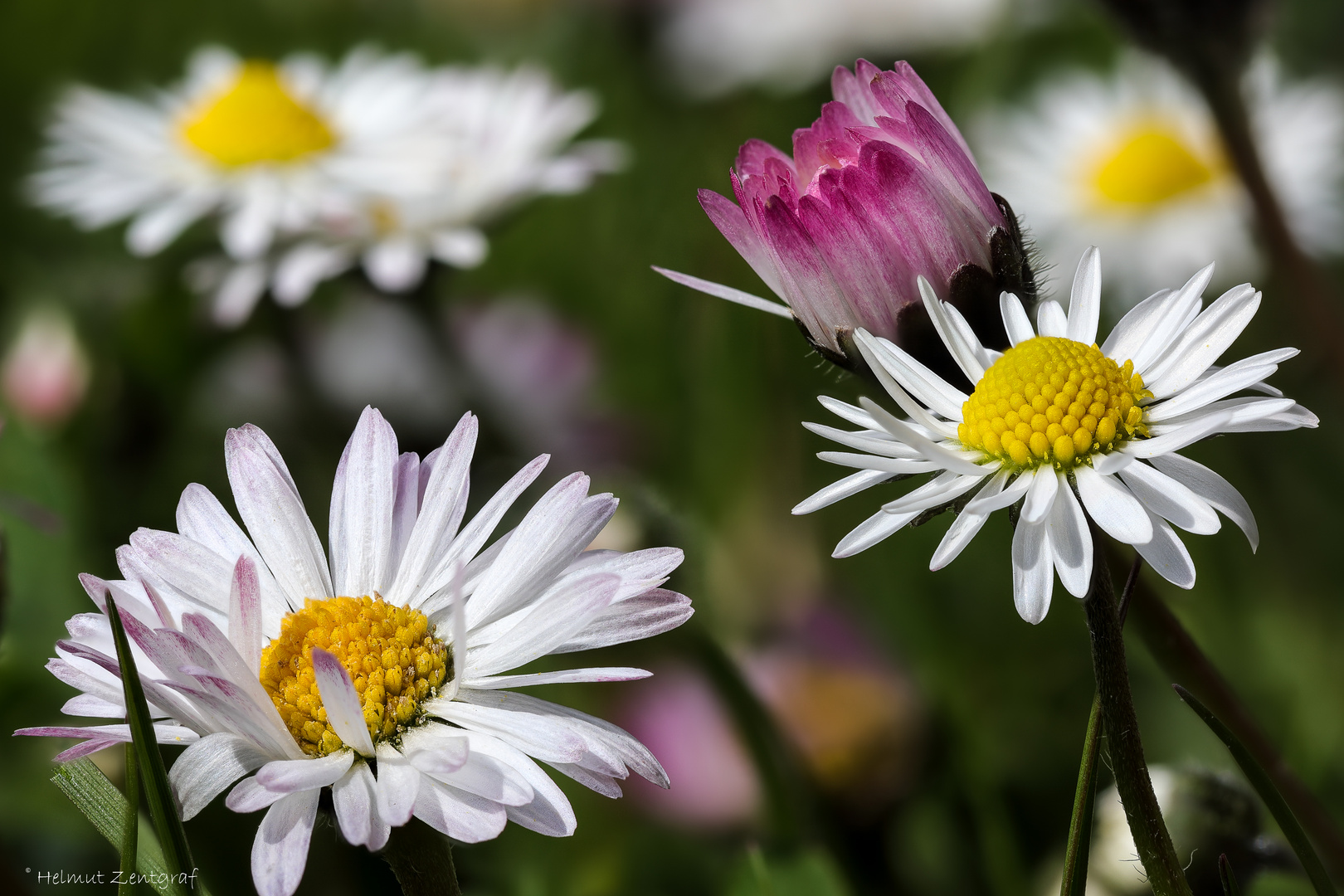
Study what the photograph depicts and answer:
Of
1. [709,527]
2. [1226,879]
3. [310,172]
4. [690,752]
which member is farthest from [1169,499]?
[310,172]

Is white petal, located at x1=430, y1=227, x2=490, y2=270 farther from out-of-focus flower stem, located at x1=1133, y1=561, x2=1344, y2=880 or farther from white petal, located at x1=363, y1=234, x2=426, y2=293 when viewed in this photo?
out-of-focus flower stem, located at x1=1133, y1=561, x2=1344, y2=880

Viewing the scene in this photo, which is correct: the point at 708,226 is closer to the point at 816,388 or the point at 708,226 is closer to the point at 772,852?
the point at 816,388

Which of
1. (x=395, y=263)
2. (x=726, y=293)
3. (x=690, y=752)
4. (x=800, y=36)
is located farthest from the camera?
(x=800, y=36)

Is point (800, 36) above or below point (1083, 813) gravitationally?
above

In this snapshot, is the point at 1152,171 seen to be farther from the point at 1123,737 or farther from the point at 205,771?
the point at 205,771

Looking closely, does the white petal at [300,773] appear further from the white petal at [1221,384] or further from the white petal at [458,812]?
the white petal at [1221,384]

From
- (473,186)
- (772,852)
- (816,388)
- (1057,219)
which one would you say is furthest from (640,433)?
(772,852)

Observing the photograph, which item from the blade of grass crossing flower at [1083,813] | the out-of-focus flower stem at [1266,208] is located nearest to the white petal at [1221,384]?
the blade of grass crossing flower at [1083,813]
